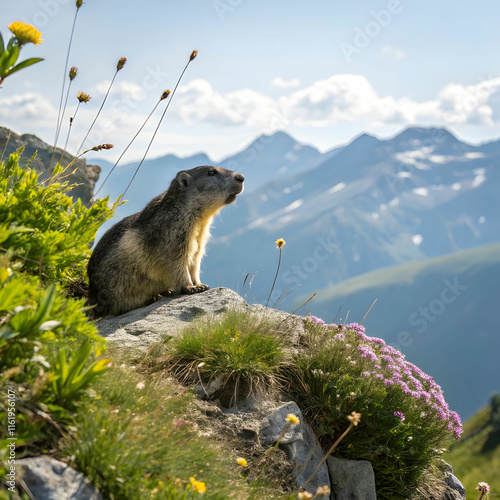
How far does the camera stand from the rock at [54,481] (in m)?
3.41

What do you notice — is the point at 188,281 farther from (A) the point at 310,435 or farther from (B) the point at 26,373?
(B) the point at 26,373

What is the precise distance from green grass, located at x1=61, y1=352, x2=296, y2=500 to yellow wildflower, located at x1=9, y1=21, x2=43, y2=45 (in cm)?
280

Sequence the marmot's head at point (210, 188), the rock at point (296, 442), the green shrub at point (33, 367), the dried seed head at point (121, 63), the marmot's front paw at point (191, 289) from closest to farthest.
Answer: the green shrub at point (33, 367) < the rock at point (296, 442) < the dried seed head at point (121, 63) < the marmot's front paw at point (191, 289) < the marmot's head at point (210, 188)

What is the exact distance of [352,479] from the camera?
6.19 m

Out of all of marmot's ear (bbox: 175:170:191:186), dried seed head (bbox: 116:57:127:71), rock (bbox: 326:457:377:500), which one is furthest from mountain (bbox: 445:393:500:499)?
dried seed head (bbox: 116:57:127:71)

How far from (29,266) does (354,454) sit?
4485mm

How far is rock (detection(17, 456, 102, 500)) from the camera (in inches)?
134

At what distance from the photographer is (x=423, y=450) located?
6.49 metres

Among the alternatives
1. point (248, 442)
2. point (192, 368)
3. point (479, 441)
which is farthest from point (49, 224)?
point (479, 441)

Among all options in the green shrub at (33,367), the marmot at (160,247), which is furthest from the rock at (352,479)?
the marmot at (160,247)

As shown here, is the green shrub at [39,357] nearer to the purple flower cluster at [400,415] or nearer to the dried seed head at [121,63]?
the dried seed head at [121,63]

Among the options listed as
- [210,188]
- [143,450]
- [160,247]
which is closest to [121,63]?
[210,188]

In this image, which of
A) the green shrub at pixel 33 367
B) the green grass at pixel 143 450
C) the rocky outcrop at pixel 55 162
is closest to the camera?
the green shrub at pixel 33 367

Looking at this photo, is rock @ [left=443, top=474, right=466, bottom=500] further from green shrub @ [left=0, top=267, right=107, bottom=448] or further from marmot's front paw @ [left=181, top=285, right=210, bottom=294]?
green shrub @ [left=0, top=267, right=107, bottom=448]
